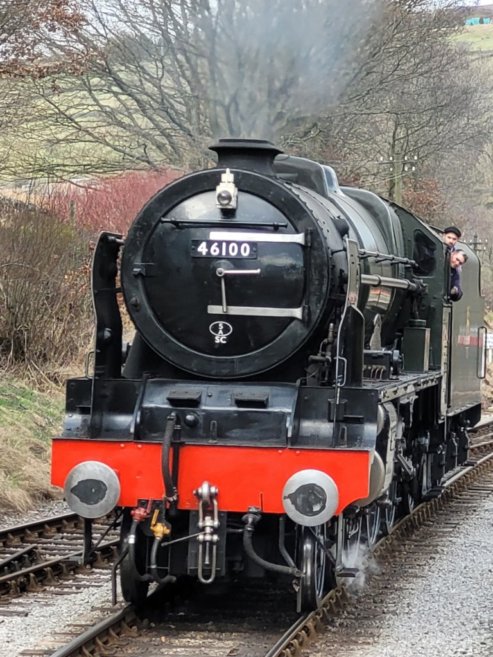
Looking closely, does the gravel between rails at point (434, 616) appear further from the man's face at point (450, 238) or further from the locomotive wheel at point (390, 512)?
the man's face at point (450, 238)

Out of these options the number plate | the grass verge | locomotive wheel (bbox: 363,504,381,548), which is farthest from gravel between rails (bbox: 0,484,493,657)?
the grass verge

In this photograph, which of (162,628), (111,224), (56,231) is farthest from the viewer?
(111,224)

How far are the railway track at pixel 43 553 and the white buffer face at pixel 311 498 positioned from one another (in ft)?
4.54

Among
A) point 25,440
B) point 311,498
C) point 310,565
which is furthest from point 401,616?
point 25,440

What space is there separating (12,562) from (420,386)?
325cm

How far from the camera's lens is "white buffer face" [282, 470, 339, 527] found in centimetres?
580

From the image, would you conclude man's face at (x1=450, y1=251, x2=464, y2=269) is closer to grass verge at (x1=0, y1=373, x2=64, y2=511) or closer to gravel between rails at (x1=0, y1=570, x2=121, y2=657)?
gravel between rails at (x1=0, y1=570, x2=121, y2=657)

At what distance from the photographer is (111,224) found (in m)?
19.9

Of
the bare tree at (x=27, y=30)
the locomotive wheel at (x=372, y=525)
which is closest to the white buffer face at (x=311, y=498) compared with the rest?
the locomotive wheel at (x=372, y=525)

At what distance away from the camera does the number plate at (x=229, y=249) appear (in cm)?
643

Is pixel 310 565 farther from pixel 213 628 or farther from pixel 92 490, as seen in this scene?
pixel 92 490

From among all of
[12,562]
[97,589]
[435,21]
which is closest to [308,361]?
[97,589]

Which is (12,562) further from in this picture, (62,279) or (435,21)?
(435,21)

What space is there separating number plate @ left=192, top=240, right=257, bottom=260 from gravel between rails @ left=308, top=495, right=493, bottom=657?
2246 mm
